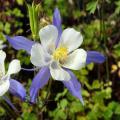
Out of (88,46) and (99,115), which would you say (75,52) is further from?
(88,46)

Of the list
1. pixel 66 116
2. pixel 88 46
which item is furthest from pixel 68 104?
pixel 88 46

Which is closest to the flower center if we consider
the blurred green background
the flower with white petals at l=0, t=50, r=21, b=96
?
the flower with white petals at l=0, t=50, r=21, b=96

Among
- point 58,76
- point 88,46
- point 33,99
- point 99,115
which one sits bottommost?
point 99,115

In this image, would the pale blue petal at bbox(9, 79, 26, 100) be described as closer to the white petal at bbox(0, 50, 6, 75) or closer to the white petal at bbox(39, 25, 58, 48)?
the white petal at bbox(0, 50, 6, 75)

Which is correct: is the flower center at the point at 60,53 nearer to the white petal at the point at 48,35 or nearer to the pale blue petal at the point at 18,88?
the white petal at the point at 48,35

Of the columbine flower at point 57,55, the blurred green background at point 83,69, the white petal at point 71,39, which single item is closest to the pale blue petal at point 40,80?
the columbine flower at point 57,55
